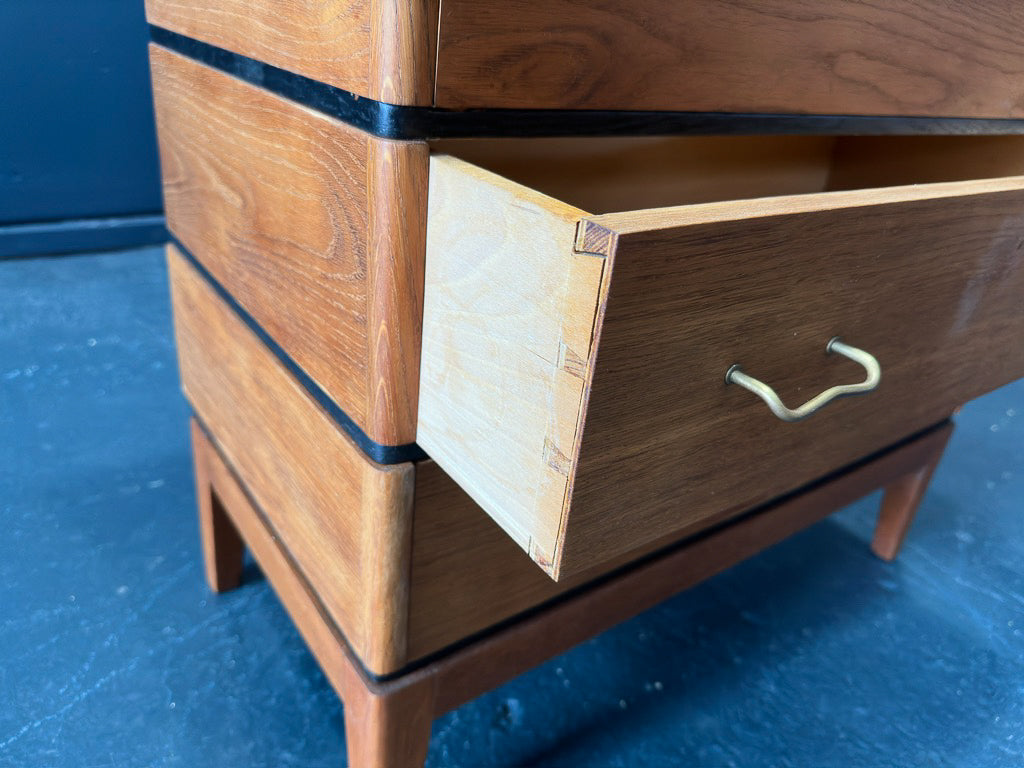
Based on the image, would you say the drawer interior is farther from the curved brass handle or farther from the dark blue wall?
the dark blue wall

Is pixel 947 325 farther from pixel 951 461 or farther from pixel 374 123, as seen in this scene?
pixel 951 461

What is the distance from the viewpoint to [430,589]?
438mm

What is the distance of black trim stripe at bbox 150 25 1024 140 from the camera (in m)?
0.33

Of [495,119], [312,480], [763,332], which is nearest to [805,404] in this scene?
[763,332]

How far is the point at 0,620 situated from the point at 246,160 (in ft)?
1.79

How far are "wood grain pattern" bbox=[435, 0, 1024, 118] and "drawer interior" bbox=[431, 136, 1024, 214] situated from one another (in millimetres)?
100

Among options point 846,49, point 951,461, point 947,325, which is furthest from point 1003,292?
point 951,461

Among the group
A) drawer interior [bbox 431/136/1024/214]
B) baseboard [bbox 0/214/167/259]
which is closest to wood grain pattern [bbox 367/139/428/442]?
drawer interior [bbox 431/136/1024/214]

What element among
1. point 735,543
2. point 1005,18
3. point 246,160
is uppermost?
point 1005,18

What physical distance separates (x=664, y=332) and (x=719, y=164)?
1.53 feet

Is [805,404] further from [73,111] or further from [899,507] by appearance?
[73,111]

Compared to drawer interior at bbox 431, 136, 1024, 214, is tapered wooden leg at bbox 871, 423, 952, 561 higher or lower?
lower

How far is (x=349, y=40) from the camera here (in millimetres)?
333

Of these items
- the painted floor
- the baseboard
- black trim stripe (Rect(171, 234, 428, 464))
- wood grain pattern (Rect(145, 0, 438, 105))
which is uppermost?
wood grain pattern (Rect(145, 0, 438, 105))
